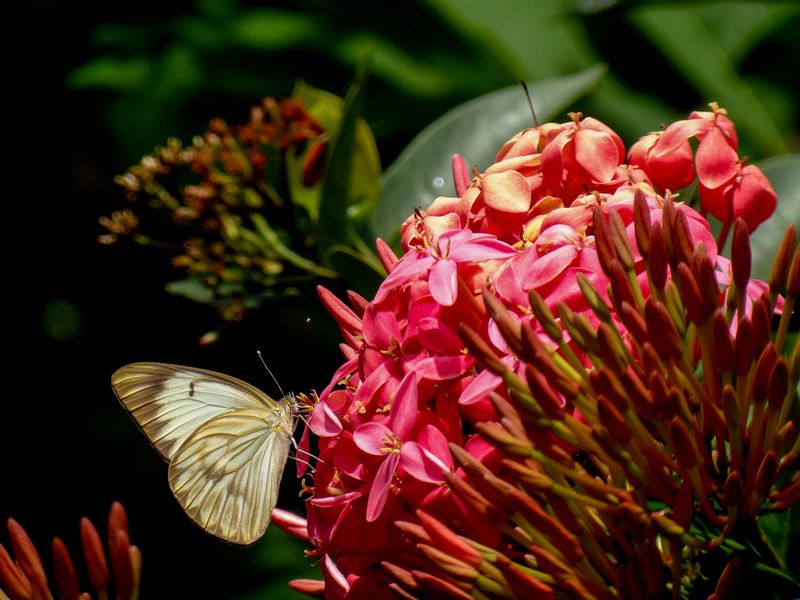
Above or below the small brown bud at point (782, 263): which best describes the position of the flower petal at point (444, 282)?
above

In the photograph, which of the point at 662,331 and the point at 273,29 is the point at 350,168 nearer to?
the point at 662,331

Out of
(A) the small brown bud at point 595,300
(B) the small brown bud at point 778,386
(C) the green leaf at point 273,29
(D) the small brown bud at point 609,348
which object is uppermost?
(C) the green leaf at point 273,29

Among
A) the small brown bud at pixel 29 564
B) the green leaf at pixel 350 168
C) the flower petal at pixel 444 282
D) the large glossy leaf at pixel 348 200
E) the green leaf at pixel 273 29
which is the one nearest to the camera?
the flower petal at pixel 444 282

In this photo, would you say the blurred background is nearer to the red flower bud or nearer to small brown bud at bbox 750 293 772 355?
the red flower bud

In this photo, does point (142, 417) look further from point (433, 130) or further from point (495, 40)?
point (495, 40)

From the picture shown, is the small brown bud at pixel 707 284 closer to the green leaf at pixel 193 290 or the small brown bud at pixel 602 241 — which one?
the small brown bud at pixel 602 241

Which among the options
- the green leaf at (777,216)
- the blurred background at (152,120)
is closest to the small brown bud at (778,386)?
the green leaf at (777,216)
